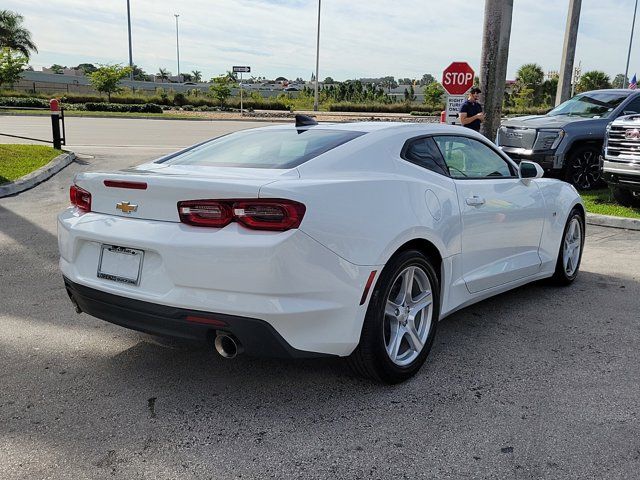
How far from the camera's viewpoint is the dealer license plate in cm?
323

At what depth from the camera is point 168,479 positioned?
268 centimetres

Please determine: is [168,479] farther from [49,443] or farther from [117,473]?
[49,443]

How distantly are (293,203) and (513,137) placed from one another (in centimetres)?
1004

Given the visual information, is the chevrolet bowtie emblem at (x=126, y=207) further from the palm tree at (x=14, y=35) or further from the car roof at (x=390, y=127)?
the palm tree at (x=14, y=35)

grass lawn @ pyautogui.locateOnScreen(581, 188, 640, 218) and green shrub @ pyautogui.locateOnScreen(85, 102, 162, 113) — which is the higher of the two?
green shrub @ pyautogui.locateOnScreen(85, 102, 162, 113)

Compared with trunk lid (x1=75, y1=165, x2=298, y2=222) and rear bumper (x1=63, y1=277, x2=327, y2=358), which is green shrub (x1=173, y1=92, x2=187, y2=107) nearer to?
trunk lid (x1=75, y1=165, x2=298, y2=222)

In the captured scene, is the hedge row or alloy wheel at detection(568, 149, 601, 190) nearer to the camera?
alloy wheel at detection(568, 149, 601, 190)

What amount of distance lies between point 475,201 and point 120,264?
93.2 inches

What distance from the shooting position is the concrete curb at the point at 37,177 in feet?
32.9

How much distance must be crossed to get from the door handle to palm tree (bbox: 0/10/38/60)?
59.4m

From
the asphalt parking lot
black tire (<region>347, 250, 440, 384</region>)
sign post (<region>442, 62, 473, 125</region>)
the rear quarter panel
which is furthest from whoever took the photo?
sign post (<region>442, 62, 473, 125</region>)

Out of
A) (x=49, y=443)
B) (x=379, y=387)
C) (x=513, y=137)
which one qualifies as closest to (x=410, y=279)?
(x=379, y=387)

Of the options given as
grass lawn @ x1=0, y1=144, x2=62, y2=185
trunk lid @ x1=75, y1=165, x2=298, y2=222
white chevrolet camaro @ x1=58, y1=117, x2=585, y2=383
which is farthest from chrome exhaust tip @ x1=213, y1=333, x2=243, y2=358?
grass lawn @ x1=0, y1=144, x2=62, y2=185

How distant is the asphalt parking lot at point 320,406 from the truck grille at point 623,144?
195 inches
